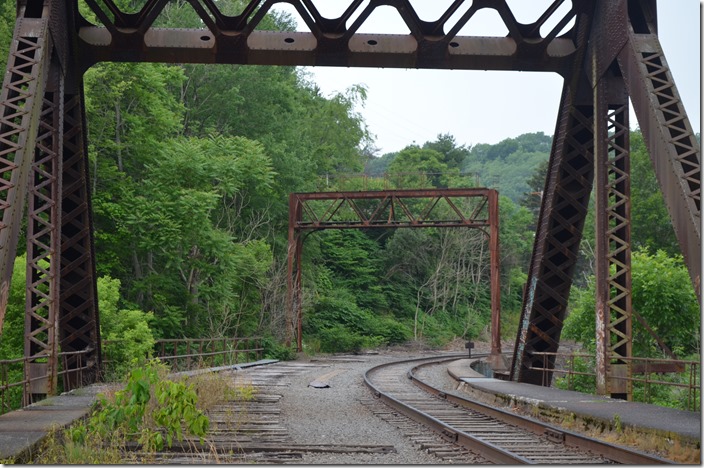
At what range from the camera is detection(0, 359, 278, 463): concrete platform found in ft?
27.0

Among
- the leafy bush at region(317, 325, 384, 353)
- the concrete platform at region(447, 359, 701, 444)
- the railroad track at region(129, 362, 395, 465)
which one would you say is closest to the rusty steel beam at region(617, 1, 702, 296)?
the concrete platform at region(447, 359, 701, 444)

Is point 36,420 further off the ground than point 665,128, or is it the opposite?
point 665,128

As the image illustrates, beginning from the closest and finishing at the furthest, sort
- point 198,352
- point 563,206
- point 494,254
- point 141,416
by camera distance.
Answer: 1. point 141,416
2. point 563,206
3. point 198,352
4. point 494,254

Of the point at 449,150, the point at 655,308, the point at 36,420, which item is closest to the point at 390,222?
the point at 655,308

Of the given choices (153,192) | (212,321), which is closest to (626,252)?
(153,192)

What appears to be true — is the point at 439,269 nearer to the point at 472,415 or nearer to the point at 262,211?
the point at 262,211

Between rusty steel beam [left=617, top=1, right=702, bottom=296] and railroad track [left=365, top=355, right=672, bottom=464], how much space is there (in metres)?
2.09

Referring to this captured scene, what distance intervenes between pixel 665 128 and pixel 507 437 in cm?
444

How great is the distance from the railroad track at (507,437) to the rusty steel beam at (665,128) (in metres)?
2.09

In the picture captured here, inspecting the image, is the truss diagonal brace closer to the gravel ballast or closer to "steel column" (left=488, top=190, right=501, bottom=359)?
the gravel ballast

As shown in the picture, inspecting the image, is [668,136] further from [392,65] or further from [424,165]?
[424,165]

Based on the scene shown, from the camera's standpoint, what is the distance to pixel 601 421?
36.3 ft

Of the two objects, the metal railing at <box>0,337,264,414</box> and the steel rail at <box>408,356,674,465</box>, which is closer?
the steel rail at <box>408,356,674,465</box>

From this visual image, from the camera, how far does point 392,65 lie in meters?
13.9
